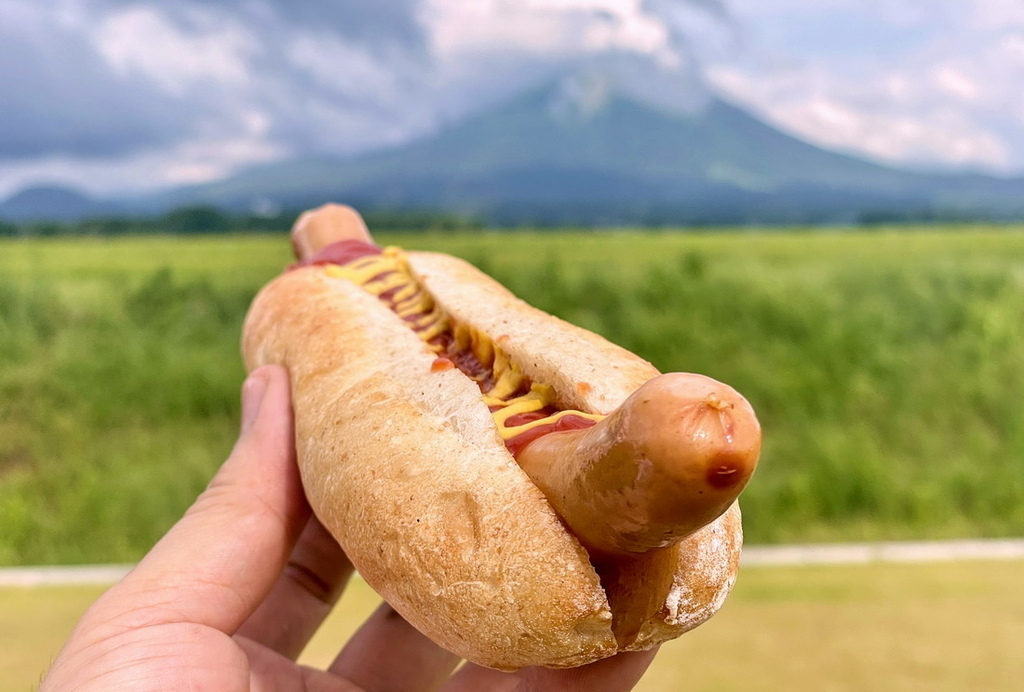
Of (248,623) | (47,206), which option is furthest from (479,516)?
(47,206)

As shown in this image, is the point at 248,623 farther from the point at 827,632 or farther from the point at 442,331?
the point at 827,632

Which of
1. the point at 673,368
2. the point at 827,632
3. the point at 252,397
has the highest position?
the point at 252,397

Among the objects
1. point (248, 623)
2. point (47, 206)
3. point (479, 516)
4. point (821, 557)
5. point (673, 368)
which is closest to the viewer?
point (479, 516)

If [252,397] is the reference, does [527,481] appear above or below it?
above

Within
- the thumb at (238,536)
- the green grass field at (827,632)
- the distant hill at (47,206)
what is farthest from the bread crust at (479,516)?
the distant hill at (47,206)

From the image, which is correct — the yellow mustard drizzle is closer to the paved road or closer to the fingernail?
the fingernail

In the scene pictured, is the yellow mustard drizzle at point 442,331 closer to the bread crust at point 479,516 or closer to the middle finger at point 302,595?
the bread crust at point 479,516

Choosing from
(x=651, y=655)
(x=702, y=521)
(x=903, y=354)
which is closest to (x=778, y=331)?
(x=903, y=354)

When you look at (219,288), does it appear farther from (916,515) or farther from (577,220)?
(916,515)
